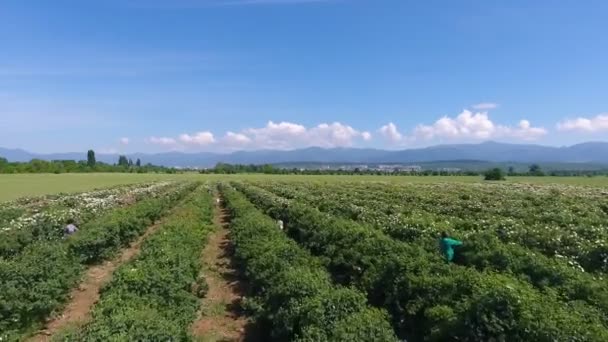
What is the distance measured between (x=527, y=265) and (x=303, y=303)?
6.06 m

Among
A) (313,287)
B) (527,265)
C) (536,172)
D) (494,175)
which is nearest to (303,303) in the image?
(313,287)

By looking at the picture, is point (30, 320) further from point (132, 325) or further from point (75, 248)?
point (75, 248)

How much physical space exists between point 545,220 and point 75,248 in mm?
19525

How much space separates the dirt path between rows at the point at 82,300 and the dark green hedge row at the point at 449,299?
644 cm

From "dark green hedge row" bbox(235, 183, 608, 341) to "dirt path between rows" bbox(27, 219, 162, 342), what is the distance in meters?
6.44

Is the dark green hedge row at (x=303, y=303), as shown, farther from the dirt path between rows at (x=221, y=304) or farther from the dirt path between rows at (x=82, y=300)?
the dirt path between rows at (x=82, y=300)

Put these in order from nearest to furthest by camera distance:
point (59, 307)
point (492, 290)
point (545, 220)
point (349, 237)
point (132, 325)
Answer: point (132, 325)
point (492, 290)
point (59, 307)
point (349, 237)
point (545, 220)

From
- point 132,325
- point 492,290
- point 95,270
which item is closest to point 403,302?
point 492,290

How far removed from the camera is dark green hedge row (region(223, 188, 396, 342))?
25.8ft

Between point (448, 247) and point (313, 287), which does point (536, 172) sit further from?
point (313, 287)

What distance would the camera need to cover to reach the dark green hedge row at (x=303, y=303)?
788 cm

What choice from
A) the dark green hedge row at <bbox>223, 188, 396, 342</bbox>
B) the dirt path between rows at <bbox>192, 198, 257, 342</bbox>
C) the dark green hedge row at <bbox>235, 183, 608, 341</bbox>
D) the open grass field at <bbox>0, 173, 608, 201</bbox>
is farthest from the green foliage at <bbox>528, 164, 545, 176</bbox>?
the dark green hedge row at <bbox>223, 188, 396, 342</bbox>

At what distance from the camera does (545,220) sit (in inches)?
869

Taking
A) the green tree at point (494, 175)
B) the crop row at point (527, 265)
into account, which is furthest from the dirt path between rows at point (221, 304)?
the green tree at point (494, 175)
